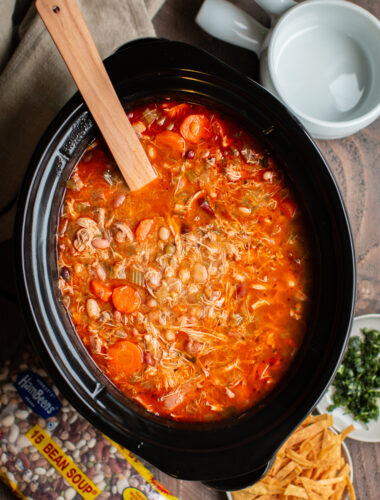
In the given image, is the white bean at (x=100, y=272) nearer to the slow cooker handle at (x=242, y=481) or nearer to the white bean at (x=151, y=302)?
the white bean at (x=151, y=302)

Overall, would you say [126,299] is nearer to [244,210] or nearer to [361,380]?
[244,210]

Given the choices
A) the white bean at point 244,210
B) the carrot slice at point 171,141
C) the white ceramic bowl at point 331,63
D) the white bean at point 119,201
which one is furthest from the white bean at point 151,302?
the white ceramic bowl at point 331,63

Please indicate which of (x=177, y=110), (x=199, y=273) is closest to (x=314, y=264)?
(x=199, y=273)

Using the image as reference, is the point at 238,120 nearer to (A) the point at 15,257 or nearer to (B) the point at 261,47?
(B) the point at 261,47

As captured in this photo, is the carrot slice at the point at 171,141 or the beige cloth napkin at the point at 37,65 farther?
the beige cloth napkin at the point at 37,65

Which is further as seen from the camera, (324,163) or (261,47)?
(261,47)

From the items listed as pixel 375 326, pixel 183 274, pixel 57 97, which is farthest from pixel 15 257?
pixel 375 326
